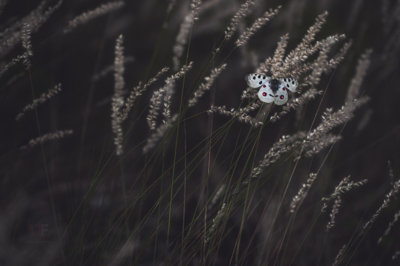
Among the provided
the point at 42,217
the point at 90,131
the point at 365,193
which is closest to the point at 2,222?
the point at 42,217

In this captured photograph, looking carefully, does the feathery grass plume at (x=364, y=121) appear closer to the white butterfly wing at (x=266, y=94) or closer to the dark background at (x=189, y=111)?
the dark background at (x=189, y=111)

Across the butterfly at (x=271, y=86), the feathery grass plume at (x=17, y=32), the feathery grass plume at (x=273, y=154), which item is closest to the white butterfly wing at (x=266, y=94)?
the butterfly at (x=271, y=86)

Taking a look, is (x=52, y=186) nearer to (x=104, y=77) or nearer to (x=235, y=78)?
(x=104, y=77)

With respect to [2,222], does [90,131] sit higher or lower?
higher

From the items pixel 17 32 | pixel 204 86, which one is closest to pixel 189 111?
pixel 204 86

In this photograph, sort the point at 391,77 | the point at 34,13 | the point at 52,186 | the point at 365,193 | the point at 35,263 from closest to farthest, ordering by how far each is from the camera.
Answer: the point at 35,263 → the point at 34,13 → the point at 52,186 → the point at 365,193 → the point at 391,77

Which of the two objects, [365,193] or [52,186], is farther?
[365,193]

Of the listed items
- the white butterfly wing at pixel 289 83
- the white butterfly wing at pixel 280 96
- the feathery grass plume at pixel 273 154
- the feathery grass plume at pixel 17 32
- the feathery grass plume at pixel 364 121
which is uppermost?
the feathery grass plume at pixel 17 32

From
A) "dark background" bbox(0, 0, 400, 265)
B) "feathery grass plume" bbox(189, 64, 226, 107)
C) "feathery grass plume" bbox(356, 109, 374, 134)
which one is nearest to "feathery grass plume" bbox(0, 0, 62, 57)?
"dark background" bbox(0, 0, 400, 265)

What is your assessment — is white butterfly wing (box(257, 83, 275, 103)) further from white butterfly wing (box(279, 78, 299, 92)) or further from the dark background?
the dark background
